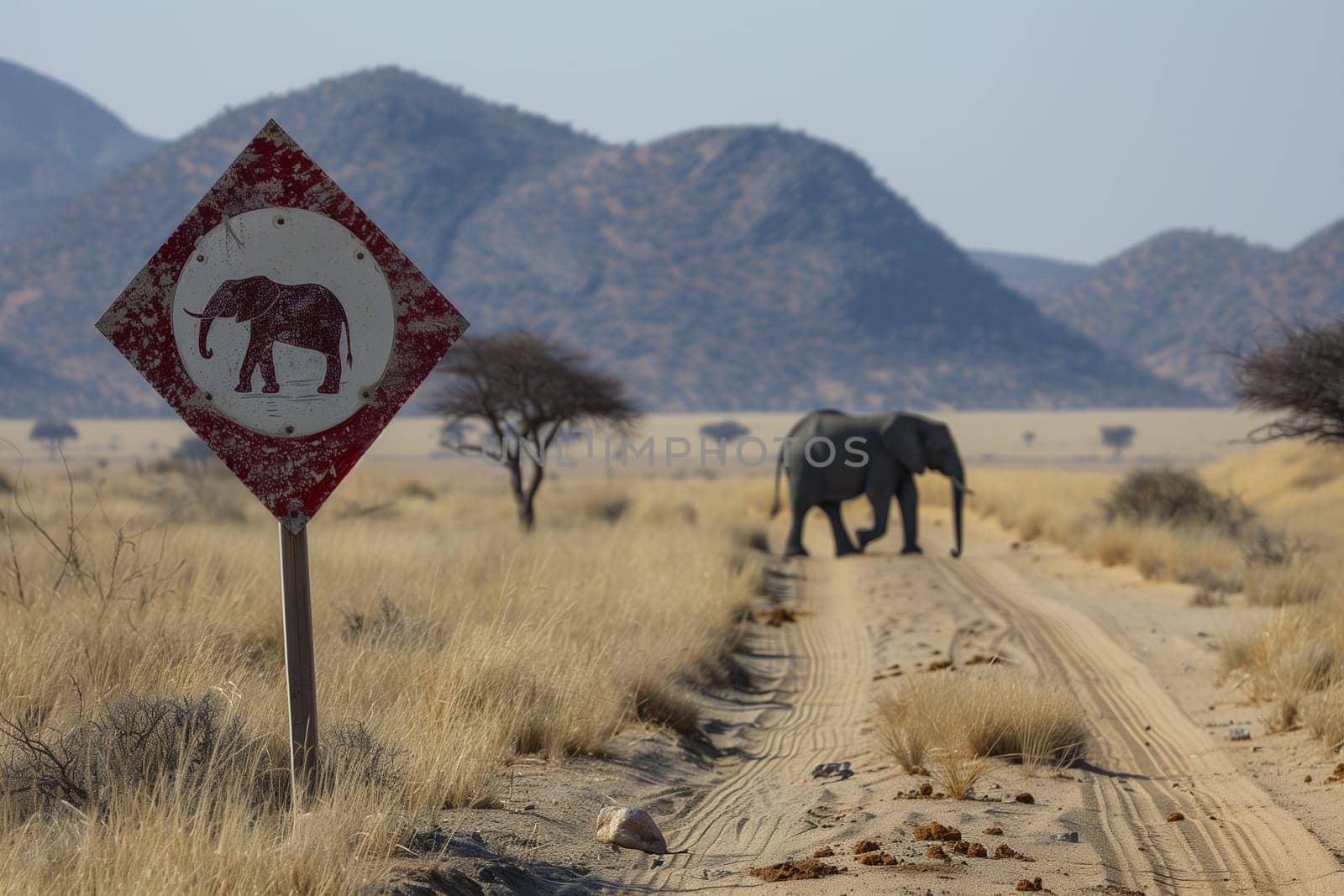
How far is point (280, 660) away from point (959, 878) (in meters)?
4.35

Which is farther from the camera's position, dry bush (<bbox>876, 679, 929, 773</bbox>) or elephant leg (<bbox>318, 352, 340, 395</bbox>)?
dry bush (<bbox>876, 679, 929, 773</bbox>)

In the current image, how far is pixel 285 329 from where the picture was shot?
177 inches

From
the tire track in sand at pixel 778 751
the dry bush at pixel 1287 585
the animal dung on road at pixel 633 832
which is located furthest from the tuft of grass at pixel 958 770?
the dry bush at pixel 1287 585

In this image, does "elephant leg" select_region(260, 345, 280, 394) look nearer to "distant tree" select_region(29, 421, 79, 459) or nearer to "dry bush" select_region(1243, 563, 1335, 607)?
"dry bush" select_region(1243, 563, 1335, 607)

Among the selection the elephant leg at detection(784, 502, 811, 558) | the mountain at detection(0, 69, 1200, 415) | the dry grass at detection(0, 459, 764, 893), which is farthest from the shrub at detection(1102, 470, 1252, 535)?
the mountain at detection(0, 69, 1200, 415)

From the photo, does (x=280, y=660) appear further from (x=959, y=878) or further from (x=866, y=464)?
(x=866, y=464)

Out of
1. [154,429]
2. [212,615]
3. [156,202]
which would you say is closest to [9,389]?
[154,429]

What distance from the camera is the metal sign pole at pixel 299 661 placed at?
15.0ft

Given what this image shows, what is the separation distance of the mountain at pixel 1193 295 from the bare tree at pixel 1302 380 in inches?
4373

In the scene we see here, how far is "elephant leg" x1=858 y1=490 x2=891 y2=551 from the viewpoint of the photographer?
2175 centimetres

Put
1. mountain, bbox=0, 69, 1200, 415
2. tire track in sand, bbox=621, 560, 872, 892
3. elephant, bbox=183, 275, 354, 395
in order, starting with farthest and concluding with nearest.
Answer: mountain, bbox=0, 69, 1200, 415, tire track in sand, bbox=621, 560, 872, 892, elephant, bbox=183, 275, 354, 395

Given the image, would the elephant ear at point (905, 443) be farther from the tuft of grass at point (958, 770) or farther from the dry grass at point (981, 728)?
the tuft of grass at point (958, 770)

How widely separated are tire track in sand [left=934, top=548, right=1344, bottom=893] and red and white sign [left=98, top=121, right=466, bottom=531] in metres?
3.40

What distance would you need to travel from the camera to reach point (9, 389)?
10162 cm
